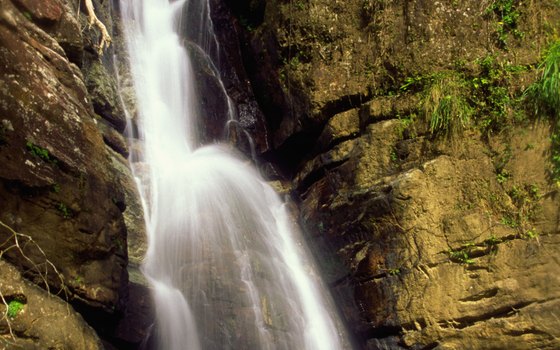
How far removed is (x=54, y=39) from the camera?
18.6 feet

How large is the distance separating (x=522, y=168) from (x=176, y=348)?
5.89m

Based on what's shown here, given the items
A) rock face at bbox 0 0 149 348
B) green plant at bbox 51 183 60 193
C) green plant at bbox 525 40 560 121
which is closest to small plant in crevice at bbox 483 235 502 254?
green plant at bbox 525 40 560 121

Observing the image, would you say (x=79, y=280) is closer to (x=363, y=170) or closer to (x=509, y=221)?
(x=363, y=170)

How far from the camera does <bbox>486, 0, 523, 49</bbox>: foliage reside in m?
8.13

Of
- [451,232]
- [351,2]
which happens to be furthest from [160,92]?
[451,232]

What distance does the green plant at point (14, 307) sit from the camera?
3943 millimetres

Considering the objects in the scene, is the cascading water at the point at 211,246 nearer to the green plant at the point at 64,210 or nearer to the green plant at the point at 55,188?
the green plant at the point at 64,210

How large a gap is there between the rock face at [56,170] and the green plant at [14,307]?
3.3 inches

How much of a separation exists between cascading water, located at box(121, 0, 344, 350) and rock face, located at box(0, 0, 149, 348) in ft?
5.32

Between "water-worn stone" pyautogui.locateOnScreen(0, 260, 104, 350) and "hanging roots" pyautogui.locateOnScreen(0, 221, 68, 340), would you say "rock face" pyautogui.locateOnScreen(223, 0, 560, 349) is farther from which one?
"hanging roots" pyautogui.locateOnScreen(0, 221, 68, 340)

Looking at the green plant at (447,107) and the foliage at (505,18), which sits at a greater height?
the foliage at (505,18)

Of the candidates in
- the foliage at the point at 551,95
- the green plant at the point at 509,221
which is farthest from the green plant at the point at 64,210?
the foliage at the point at 551,95

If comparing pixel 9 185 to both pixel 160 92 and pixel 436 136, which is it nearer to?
pixel 436 136

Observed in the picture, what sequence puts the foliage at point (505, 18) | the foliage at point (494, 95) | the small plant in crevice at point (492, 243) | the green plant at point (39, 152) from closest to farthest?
the green plant at point (39, 152)
the small plant in crevice at point (492, 243)
the foliage at point (494, 95)
the foliage at point (505, 18)
